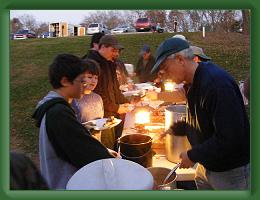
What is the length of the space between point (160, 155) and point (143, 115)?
468 mm

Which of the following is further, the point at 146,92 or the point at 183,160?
the point at 146,92

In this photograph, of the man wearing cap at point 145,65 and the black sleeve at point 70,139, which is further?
the man wearing cap at point 145,65

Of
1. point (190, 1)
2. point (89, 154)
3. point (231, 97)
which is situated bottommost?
point (89, 154)

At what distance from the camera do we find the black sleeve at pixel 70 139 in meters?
0.99

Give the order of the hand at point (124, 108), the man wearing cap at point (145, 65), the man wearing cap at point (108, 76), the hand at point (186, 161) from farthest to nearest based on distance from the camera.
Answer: the man wearing cap at point (145, 65) → the hand at point (124, 108) → the man wearing cap at point (108, 76) → the hand at point (186, 161)

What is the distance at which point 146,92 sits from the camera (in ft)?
9.14

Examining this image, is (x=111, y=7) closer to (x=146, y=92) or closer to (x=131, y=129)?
(x=131, y=129)

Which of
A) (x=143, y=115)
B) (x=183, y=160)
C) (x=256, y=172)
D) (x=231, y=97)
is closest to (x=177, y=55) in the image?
(x=231, y=97)

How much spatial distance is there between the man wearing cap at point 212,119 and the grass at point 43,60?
2.64 metres

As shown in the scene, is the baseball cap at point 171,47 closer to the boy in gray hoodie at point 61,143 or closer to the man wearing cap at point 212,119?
the man wearing cap at point 212,119

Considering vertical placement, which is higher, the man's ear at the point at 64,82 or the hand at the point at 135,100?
the man's ear at the point at 64,82

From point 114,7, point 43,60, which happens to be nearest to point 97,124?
point 114,7

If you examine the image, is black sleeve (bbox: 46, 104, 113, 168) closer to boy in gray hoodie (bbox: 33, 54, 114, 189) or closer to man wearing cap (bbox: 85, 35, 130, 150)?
boy in gray hoodie (bbox: 33, 54, 114, 189)

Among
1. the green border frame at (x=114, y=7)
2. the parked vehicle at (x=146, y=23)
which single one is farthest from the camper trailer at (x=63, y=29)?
the green border frame at (x=114, y=7)
